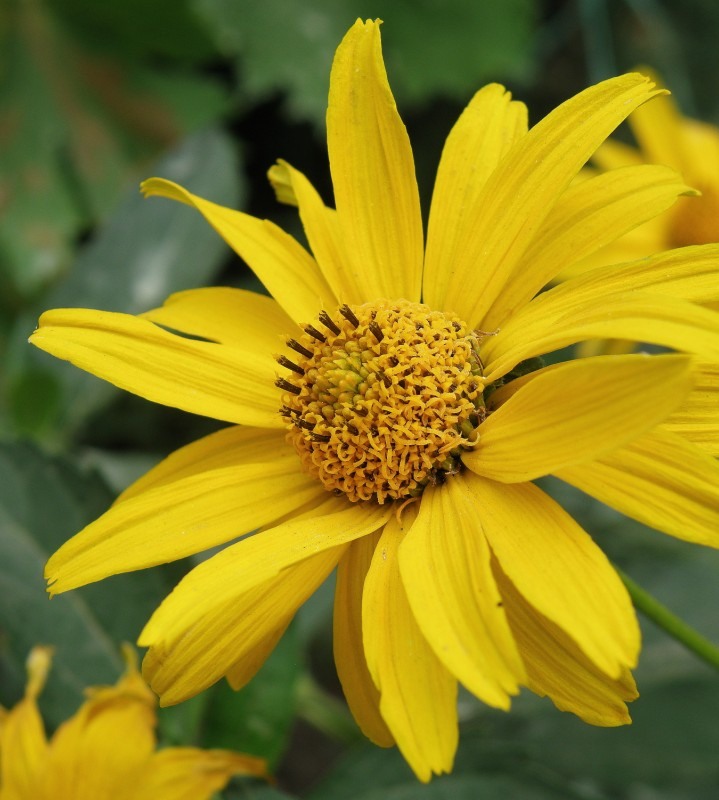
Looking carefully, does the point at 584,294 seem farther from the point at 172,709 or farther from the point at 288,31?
the point at 288,31

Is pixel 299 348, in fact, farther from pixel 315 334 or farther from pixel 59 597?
pixel 59 597

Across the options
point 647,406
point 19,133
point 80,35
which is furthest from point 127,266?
point 647,406

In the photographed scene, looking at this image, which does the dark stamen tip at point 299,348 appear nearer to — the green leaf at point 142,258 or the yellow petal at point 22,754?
the yellow petal at point 22,754

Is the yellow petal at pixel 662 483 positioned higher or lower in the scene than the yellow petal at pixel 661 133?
higher

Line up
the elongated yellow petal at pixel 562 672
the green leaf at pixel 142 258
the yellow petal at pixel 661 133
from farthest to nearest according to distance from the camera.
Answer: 1. the green leaf at pixel 142 258
2. the yellow petal at pixel 661 133
3. the elongated yellow petal at pixel 562 672

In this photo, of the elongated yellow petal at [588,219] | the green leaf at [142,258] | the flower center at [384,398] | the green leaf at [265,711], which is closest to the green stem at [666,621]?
the flower center at [384,398]

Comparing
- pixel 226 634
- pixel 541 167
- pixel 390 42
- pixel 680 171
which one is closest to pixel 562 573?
pixel 226 634

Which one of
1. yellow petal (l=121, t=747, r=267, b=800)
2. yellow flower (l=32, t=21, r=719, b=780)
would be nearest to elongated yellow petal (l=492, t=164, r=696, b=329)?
yellow flower (l=32, t=21, r=719, b=780)
